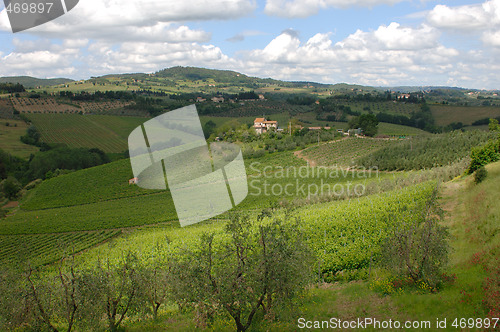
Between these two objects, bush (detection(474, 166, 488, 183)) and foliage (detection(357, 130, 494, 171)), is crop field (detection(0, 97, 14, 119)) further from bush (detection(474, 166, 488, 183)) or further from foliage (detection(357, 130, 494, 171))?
bush (detection(474, 166, 488, 183))

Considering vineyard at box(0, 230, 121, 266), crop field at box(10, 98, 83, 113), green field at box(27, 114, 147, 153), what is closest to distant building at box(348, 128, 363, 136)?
green field at box(27, 114, 147, 153)

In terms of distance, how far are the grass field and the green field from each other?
4501 mm

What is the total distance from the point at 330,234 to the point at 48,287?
15.5m

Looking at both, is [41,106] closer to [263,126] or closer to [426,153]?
[263,126]

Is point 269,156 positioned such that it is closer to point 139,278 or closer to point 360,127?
point 360,127

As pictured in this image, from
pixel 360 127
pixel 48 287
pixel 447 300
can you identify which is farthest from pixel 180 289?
pixel 360 127

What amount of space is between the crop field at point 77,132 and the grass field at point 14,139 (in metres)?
4.45

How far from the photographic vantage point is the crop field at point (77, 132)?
83.4m

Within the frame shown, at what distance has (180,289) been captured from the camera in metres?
9.06

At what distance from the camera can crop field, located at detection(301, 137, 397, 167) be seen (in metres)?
56.7

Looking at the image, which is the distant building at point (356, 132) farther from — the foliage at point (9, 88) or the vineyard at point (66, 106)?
the foliage at point (9, 88)

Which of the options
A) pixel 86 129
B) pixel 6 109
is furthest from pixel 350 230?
pixel 6 109

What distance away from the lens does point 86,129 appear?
92.4 metres

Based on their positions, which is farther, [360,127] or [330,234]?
[360,127]
